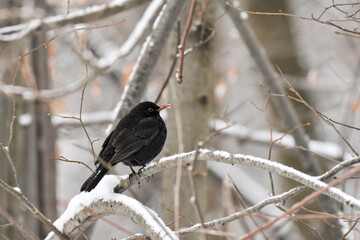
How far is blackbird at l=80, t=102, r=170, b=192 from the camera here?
467 cm

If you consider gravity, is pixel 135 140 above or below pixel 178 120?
below

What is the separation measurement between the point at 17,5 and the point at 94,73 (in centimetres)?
259

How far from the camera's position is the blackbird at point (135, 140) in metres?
4.67

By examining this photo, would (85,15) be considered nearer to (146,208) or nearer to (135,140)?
(135,140)

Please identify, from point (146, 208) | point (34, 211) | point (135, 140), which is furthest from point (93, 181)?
point (135, 140)

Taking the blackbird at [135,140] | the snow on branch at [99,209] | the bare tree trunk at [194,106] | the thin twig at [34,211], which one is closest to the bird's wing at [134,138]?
the blackbird at [135,140]

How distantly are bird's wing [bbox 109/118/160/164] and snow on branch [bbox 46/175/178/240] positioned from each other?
93cm

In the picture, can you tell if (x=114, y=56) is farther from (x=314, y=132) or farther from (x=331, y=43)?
(x=331, y=43)

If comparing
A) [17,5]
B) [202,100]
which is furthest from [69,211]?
[17,5]

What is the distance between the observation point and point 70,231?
11.1 ft

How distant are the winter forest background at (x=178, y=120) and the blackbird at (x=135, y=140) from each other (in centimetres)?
18

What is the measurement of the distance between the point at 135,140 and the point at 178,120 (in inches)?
91.0

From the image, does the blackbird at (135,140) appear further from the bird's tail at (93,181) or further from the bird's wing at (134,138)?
the bird's tail at (93,181)

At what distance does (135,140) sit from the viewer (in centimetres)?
484
